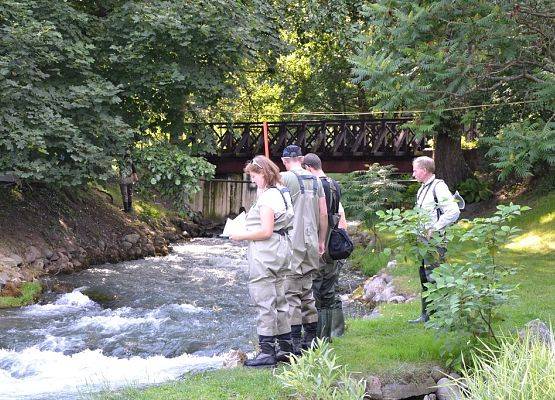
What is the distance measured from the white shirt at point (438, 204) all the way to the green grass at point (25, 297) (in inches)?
300

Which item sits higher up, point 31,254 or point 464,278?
point 464,278

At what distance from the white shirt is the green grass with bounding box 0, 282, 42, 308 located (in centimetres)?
762

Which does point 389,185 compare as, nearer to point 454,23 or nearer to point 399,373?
point 454,23

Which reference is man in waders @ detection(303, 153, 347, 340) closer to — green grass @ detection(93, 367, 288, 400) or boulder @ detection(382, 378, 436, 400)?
boulder @ detection(382, 378, 436, 400)

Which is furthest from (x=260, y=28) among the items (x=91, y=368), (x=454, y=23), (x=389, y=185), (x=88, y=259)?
(x=91, y=368)

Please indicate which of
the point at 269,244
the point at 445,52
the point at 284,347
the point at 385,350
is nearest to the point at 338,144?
the point at 445,52

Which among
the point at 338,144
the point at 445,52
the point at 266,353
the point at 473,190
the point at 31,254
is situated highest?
the point at 445,52

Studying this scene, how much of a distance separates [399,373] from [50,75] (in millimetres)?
10250

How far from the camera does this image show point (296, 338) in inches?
261

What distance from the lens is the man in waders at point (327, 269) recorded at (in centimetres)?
668

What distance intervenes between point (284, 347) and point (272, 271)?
75 cm

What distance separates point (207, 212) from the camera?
2770 centimetres

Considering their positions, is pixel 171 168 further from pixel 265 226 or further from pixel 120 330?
pixel 265 226

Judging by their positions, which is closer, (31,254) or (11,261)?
(11,261)
